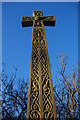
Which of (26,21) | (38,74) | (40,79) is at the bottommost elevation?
(40,79)

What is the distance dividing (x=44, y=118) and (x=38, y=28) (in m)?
3.29

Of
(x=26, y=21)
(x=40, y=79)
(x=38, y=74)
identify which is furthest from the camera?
(x=26, y=21)

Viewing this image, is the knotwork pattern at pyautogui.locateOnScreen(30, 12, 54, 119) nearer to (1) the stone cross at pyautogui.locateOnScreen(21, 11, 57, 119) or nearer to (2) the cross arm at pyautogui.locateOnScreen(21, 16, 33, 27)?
(1) the stone cross at pyautogui.locateOnScreen(21, 11, 57, 119)

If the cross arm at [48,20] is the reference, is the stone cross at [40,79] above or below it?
below

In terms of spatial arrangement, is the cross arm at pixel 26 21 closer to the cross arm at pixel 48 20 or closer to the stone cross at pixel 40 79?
the stone cross at pixel 40 79

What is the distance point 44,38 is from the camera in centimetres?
575

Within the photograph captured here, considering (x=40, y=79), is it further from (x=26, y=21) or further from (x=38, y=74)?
(x=26, y=21)

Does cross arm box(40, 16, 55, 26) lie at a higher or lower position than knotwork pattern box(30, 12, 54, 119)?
higher

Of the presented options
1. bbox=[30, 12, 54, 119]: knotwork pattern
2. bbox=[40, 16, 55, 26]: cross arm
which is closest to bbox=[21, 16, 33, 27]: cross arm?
bbox=[30, 12, 54, 119]: knotwork pattern

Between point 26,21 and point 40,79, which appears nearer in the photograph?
point 40,79

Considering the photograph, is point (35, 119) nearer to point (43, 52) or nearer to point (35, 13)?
point (43, 52)

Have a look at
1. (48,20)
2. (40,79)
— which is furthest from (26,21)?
(40,79)

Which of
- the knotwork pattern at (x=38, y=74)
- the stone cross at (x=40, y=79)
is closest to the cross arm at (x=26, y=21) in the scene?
the stone cross at (x=40, y=79)

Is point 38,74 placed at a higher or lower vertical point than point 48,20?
lower
